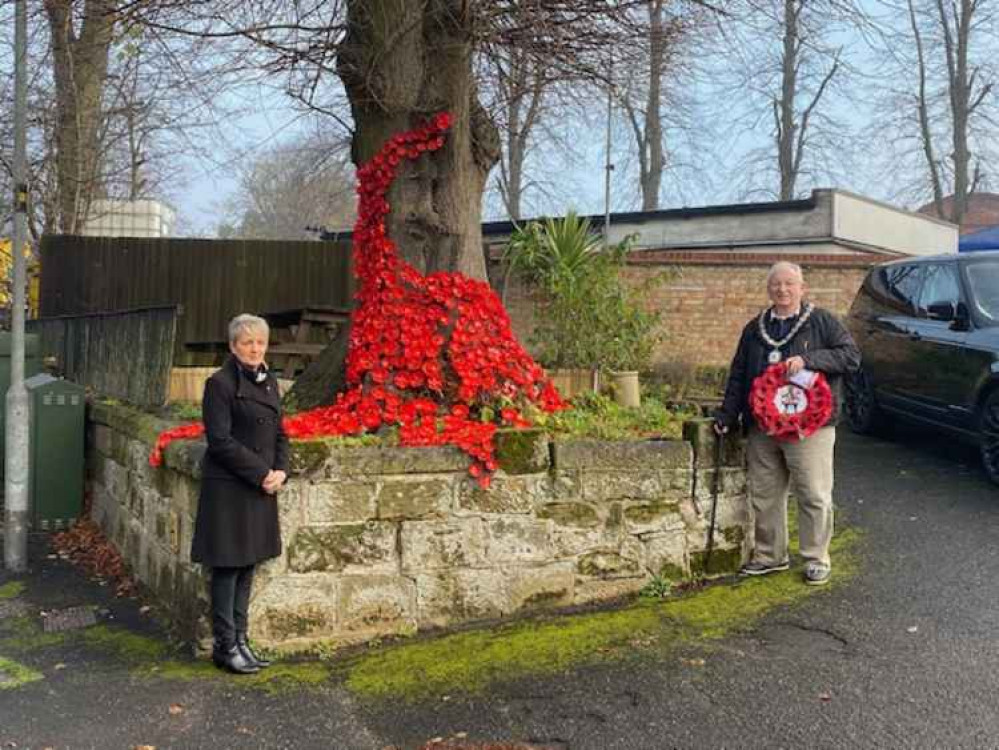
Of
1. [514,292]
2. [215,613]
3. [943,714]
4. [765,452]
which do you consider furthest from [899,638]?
[514,292]

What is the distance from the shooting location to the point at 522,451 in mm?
5211

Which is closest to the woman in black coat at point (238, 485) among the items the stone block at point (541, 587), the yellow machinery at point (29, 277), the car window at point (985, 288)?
the stone block at point (541, 587)

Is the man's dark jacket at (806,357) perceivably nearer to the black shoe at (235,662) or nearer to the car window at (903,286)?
the black shoe at (235,662)

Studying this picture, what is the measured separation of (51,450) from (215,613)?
3935mm

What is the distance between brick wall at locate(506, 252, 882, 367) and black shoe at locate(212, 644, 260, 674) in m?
9.27

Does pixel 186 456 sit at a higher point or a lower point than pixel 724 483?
higher

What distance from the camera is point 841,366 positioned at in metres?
5.36

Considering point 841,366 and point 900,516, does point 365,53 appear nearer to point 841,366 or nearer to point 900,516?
point 841,366

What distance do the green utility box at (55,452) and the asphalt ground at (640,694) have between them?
7.50 feet

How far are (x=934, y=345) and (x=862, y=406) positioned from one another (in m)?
1.65

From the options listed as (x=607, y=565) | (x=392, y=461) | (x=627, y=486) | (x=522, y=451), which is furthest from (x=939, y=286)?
(x=392, y=461)

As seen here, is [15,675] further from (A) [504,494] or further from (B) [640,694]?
(B) [640,694]

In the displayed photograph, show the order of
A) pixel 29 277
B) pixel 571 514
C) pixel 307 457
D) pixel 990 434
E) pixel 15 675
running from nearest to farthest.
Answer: pixel 15 675 < pixel 307 457 < pixel 571 514 < pixel 990 434 < pixel 29 277

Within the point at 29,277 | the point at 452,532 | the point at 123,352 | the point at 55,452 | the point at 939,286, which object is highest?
the point at 939,286
